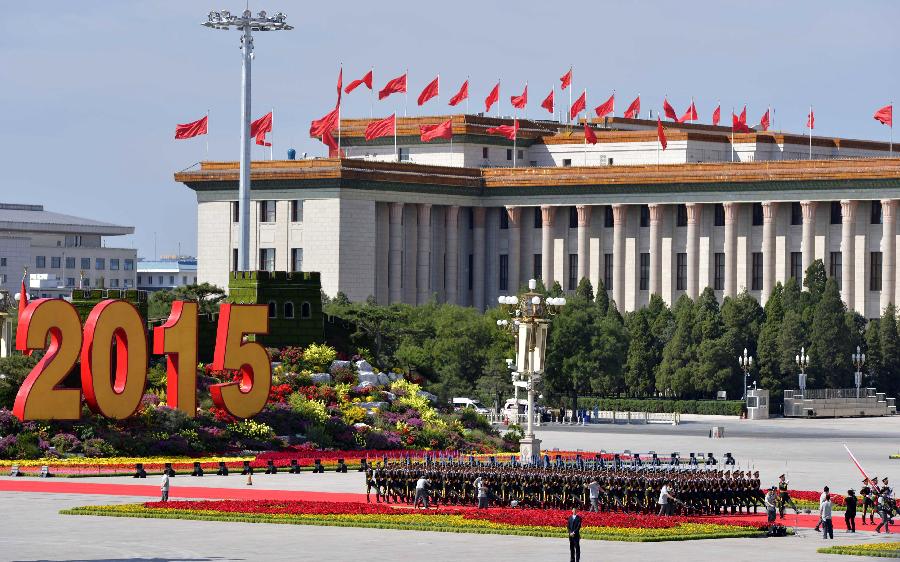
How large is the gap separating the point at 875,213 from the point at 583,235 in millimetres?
23037

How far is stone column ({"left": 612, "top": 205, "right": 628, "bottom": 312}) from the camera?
174 meters

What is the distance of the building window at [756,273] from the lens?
168375 millimetres

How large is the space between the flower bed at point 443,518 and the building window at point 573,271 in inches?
4251

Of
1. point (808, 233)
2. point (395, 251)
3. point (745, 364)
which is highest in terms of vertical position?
point (808, 233)

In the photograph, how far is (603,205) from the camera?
575 feet

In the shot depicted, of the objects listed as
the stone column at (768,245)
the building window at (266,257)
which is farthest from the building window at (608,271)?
the building window at (266,257)

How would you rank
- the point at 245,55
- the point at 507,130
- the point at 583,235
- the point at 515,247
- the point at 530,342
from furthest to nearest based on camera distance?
1. the point at 515,247
2. the point at 583,235
3. the point at 507,130
4. the point at 245,55
5. the point at 530,342

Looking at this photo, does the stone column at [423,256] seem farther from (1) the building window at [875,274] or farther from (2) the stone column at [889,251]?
(2) the stone column at [889,251]

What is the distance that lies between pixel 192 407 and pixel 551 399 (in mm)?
51928

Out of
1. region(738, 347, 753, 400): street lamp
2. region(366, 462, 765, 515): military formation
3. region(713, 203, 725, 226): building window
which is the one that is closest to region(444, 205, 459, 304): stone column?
region(713, 203, 725, 226): building window

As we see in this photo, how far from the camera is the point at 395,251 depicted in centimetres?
17300

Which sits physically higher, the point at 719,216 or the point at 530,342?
the point at 719,216

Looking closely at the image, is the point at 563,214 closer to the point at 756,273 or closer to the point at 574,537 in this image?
the point at 756,273

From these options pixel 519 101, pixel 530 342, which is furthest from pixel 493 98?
pixel 530 342
